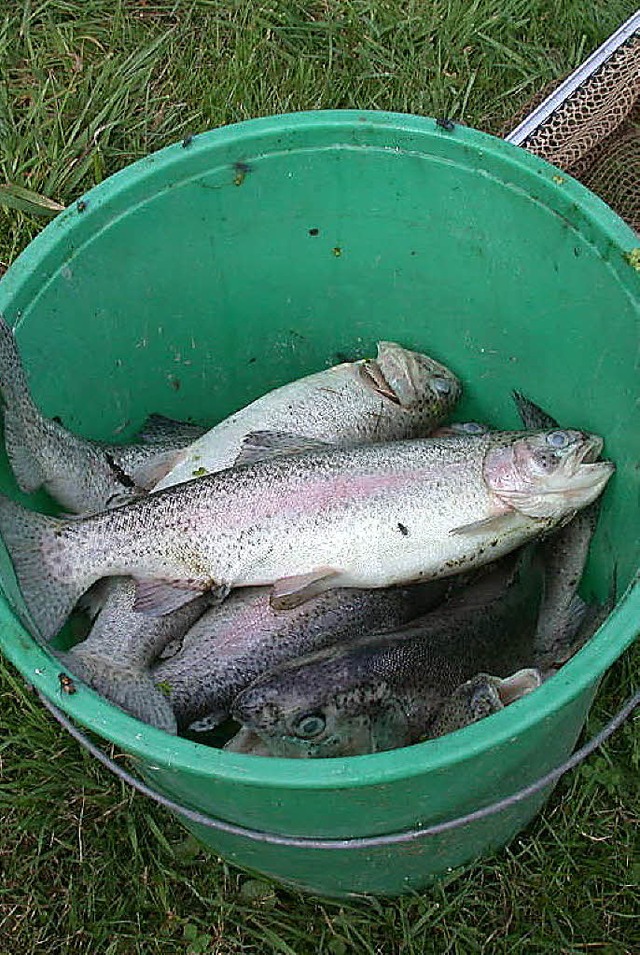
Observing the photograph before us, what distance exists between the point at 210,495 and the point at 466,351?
0.96m

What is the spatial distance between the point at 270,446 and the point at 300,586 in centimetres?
36

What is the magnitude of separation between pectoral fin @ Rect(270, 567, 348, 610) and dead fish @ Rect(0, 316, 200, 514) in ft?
1.66

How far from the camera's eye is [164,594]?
233cm

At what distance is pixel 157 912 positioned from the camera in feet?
8.89

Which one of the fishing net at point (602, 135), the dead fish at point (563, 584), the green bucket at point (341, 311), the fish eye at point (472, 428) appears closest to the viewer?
the green bucket at point (341, 311)

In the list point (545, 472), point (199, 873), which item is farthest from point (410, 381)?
point (199, 873)

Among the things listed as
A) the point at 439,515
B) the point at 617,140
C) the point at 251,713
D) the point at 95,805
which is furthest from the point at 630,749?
the point at 617,140

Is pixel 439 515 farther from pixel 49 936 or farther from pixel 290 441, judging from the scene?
pixel 49 936

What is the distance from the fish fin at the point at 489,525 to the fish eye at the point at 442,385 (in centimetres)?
58

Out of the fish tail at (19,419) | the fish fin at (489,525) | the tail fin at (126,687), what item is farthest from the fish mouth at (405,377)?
the tail fin at (126,687)

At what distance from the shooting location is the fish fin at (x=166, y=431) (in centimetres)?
283

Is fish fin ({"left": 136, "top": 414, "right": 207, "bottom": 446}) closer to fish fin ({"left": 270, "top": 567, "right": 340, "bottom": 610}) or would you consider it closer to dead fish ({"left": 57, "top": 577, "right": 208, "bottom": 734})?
dead fish ({"left": 57, "top": 577, "right": 208, "bottom": 734})

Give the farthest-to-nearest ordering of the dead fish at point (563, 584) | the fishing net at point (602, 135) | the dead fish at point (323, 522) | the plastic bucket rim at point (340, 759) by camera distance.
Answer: the fishing net at point (602, 135), the dead fish at point (563, 584), the dead fish at point (323, 522), the plastic bucket rim at point (340, 759)

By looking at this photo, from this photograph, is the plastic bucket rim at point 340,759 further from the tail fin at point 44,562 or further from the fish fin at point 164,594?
the fish fin at point 164,594
